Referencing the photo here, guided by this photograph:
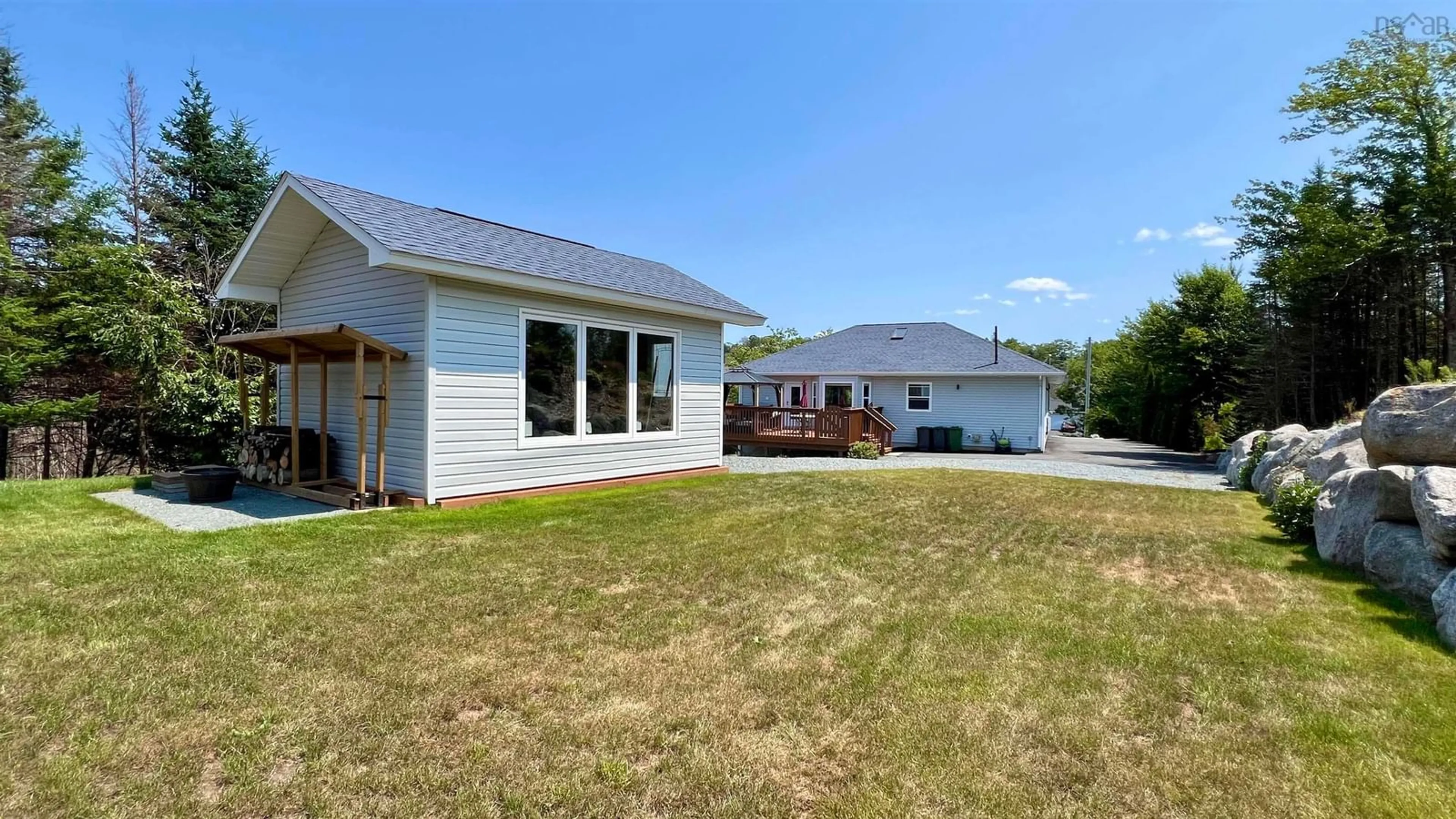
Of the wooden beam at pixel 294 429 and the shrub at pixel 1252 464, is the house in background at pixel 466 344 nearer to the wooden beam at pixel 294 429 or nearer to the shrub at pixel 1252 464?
the wooden beam at pixel 294 429

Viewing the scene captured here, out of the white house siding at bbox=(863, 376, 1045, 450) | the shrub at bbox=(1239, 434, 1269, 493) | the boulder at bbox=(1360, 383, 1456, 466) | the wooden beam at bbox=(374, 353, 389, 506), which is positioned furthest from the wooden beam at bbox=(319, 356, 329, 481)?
the white house siding at bbox=(863, 376, 1045, 450)

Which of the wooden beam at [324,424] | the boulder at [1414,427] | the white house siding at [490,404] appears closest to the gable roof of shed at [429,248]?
the white house siding at [490,404]

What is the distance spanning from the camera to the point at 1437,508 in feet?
13.4

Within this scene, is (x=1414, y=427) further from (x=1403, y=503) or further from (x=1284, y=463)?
(x=1284, y=463)

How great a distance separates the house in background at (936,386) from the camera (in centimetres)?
2070

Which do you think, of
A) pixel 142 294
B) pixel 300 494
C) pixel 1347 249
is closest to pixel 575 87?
pixel 142 294

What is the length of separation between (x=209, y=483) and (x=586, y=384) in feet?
14.6

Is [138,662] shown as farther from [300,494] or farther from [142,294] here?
[142,294]

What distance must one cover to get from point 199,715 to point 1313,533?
893cm

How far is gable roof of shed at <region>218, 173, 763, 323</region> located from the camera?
7.12m

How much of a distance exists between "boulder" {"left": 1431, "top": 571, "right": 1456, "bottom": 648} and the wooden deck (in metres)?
12.9

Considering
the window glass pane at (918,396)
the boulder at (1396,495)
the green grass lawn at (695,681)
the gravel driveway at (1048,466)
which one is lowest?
the green grass lawn at (695,681)

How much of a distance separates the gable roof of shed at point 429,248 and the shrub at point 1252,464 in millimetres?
9054

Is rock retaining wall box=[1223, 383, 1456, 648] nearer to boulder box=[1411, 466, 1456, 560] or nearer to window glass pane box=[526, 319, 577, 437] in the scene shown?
boulder box=[1411, 466, 1456, 560]
